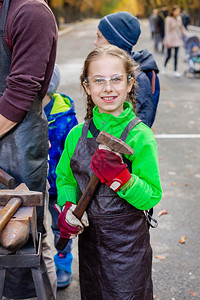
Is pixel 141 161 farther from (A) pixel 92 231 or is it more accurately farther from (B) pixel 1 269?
(B) pixel 1 269

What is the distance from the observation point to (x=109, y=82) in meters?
2.23

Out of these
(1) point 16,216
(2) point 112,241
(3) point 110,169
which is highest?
(3) point 110,169

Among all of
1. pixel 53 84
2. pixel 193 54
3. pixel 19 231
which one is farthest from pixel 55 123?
pixel 193 54

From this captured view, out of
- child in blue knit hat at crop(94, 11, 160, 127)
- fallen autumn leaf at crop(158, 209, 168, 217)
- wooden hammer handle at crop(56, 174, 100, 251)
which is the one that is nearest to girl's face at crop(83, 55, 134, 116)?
wooden hammer handle at crop(56, 174, 100, 251)

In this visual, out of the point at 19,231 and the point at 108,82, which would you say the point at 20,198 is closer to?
the point at 19,231

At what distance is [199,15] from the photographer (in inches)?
1575

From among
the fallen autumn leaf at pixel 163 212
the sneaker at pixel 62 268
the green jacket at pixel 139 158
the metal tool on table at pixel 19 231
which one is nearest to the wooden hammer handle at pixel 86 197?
the green jacket at pixel 139 158

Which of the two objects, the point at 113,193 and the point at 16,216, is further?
the point at 113,193

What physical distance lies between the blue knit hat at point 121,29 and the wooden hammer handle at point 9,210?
1.88 meters

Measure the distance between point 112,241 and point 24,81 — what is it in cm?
95

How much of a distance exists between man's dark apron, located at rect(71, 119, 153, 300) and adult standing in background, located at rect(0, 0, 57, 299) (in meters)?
0.25

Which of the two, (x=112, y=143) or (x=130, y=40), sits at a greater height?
(x=130, y=40)

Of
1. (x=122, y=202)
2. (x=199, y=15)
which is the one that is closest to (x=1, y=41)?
(x=122, y=202)

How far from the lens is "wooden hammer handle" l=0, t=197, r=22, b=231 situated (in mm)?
1718
